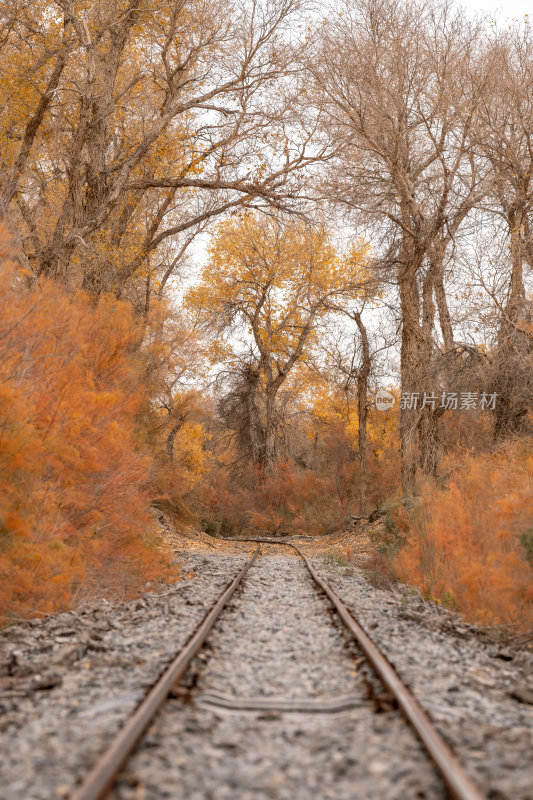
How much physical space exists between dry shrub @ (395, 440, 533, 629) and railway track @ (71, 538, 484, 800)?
1804mm

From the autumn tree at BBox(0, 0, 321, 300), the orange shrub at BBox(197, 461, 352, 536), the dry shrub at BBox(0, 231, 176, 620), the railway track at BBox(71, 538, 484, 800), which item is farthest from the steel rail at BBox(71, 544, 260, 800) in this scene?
the orange shrub at BBox(197, 461, 352, 536)

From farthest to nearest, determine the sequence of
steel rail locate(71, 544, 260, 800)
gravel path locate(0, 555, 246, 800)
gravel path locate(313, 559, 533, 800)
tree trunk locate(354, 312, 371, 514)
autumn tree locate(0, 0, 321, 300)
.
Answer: tree trunk locate(354, 312, 371, 514) < autumn tree locate(0, 0, 321, 300) < gravel path locate(313, 559, 533, 800) < gravel path locate(0, 555, 246, 800) < steel rail locate(71, 544, 260, 800)

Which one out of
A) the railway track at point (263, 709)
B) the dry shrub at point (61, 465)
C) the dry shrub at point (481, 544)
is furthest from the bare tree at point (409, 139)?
the railway track at point (263, 709)

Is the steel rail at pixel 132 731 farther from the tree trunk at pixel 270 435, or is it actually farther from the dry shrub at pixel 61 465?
the tree trunk at pixel 270 435

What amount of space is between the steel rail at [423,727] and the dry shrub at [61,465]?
367 centimetres

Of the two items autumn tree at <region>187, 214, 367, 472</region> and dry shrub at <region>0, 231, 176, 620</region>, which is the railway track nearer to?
dry shrub at <region>0, 231, 176, 620</region>

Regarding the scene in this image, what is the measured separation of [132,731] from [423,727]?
160cm

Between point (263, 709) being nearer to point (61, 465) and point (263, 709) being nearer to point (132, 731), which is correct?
point (132, 731)

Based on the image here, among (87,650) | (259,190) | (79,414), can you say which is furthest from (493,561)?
(259,190)

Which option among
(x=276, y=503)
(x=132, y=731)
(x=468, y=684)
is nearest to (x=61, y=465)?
(x=132, y=731)

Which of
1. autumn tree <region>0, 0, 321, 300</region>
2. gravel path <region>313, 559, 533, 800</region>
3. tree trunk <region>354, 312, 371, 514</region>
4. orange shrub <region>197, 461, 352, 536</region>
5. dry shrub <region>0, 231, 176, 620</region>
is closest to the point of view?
gravel path <region>313, 559, 533, 800</region>

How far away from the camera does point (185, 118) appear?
72.0ft

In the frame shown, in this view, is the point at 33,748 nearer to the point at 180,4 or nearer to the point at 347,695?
the point at 347,695

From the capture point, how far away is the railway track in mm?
3037
